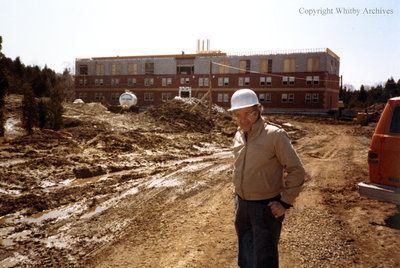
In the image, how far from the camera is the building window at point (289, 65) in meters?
48.4

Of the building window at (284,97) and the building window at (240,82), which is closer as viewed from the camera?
the building window at (284,97)

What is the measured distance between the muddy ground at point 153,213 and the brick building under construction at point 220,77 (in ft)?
116

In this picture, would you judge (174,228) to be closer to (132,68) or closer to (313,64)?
(313,64)

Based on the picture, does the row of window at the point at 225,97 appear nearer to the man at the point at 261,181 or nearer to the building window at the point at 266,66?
the building window at the point at 266,66

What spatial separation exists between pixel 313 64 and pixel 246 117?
161ft

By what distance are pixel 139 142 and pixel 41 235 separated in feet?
33.4

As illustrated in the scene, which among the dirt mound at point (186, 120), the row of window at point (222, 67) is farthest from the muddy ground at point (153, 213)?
the row of window at point (222, 67)

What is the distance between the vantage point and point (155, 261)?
4.34 metres

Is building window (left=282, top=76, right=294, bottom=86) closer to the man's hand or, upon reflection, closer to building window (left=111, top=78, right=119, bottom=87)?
building window (left=111, top=78, right=119, bottom=87)

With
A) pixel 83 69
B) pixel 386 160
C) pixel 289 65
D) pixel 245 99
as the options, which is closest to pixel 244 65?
pixel 289 65

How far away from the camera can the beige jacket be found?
2.76 meters

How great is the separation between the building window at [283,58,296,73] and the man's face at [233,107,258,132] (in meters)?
49.1

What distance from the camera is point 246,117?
3014 millimetres

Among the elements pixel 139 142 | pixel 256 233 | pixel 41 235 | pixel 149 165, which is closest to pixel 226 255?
pixel 256 233
